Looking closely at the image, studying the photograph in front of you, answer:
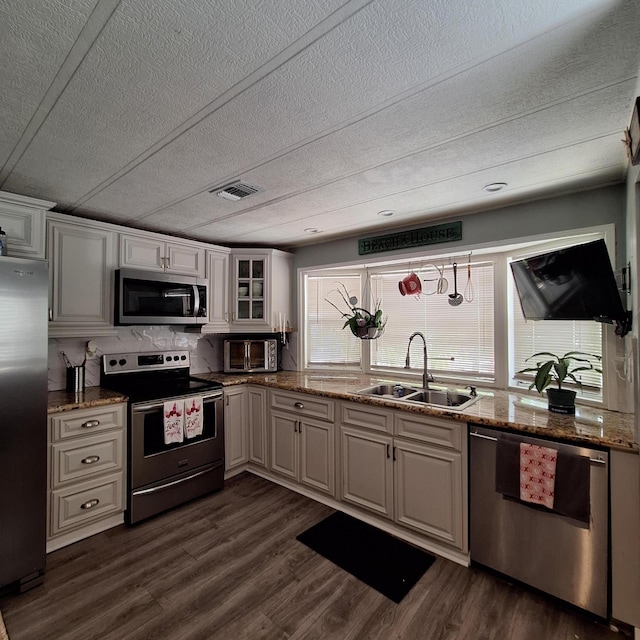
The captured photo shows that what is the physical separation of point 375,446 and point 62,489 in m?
2.10

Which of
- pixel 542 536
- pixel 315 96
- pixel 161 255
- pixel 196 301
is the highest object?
pixel 315 96

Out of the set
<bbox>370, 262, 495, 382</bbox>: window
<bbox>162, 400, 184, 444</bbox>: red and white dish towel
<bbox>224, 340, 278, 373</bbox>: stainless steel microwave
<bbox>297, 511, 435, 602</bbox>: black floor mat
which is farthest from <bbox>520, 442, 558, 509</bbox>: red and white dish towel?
<bbox>224, 340, 278, 373</bbox>: stainless steel microwave

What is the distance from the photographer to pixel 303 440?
299 centimetres

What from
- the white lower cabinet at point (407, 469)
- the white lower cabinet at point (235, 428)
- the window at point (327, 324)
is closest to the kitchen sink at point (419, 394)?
the white lower cabinet at point (407, 469)

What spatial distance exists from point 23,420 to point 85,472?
0.67 m

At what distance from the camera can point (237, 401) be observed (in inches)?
132

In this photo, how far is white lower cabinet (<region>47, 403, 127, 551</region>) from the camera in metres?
2.27

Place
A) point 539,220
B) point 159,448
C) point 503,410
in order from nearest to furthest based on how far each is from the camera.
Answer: point 503,410
point 539,220
point 159,448

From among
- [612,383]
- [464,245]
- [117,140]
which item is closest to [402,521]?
[612,383]

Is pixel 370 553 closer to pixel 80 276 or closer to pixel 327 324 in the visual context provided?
pixel 327 324

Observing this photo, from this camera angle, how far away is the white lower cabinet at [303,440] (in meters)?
2.82

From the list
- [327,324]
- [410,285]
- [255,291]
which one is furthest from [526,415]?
[255,291]

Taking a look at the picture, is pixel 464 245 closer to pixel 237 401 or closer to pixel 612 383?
pixel 612 383

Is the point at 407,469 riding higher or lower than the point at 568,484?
lower
